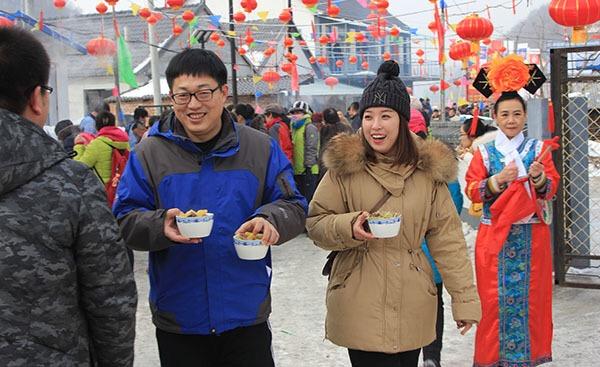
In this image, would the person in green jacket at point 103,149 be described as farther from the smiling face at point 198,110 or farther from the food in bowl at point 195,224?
the food in bowl at point 195,224

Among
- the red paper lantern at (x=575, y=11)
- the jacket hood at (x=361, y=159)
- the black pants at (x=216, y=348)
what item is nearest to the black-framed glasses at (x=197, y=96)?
the jacket hood at (x=361, y=159)

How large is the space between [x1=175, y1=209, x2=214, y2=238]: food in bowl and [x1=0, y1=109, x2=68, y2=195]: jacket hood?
1.81 feet

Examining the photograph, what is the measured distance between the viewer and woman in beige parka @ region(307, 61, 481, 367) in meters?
2.98

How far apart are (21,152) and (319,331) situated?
394cm

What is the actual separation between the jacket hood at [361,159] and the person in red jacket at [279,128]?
692 cm

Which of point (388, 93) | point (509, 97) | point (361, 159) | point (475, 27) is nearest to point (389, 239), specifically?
point (361, 159)

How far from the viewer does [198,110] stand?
2.72m

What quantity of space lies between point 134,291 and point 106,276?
0.14 meters

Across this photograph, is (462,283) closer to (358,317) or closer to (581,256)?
(358,317)

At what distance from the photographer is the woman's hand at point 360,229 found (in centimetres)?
283

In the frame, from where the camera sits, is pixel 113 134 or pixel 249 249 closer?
pixel 249 249

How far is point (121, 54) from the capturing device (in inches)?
687

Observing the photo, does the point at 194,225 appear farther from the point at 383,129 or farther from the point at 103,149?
the point at 103,149

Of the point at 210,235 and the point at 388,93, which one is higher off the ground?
the point at 388,93
